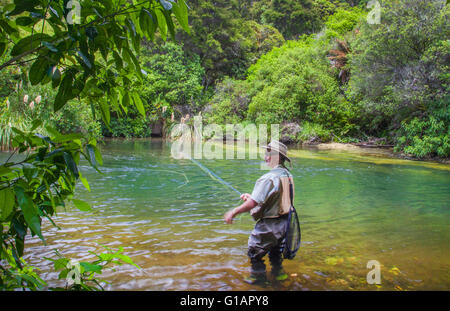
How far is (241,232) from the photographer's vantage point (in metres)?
5.73

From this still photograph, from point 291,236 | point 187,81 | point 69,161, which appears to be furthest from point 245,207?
point 187,81

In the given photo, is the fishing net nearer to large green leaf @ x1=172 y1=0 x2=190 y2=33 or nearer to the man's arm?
the man's arm

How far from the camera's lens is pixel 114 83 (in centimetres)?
189

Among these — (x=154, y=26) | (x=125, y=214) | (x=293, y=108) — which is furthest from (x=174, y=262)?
(x=293, y=108)

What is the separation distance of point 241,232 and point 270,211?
193 cm

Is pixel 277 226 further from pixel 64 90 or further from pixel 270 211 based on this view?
pixel 64 90

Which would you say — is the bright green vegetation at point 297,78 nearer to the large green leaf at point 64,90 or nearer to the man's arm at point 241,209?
the large green leaf at point 64,90

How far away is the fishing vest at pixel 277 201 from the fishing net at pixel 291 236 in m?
0.12

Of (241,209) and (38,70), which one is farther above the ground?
(38,70)

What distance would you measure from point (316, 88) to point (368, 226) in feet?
57.5

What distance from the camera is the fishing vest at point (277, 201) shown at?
3.87 meters

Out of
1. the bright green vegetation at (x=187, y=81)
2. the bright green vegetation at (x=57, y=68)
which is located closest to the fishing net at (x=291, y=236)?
the bright green vegetation at (x=187, y=81)

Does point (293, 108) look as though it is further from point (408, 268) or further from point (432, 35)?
point (408, 268)
